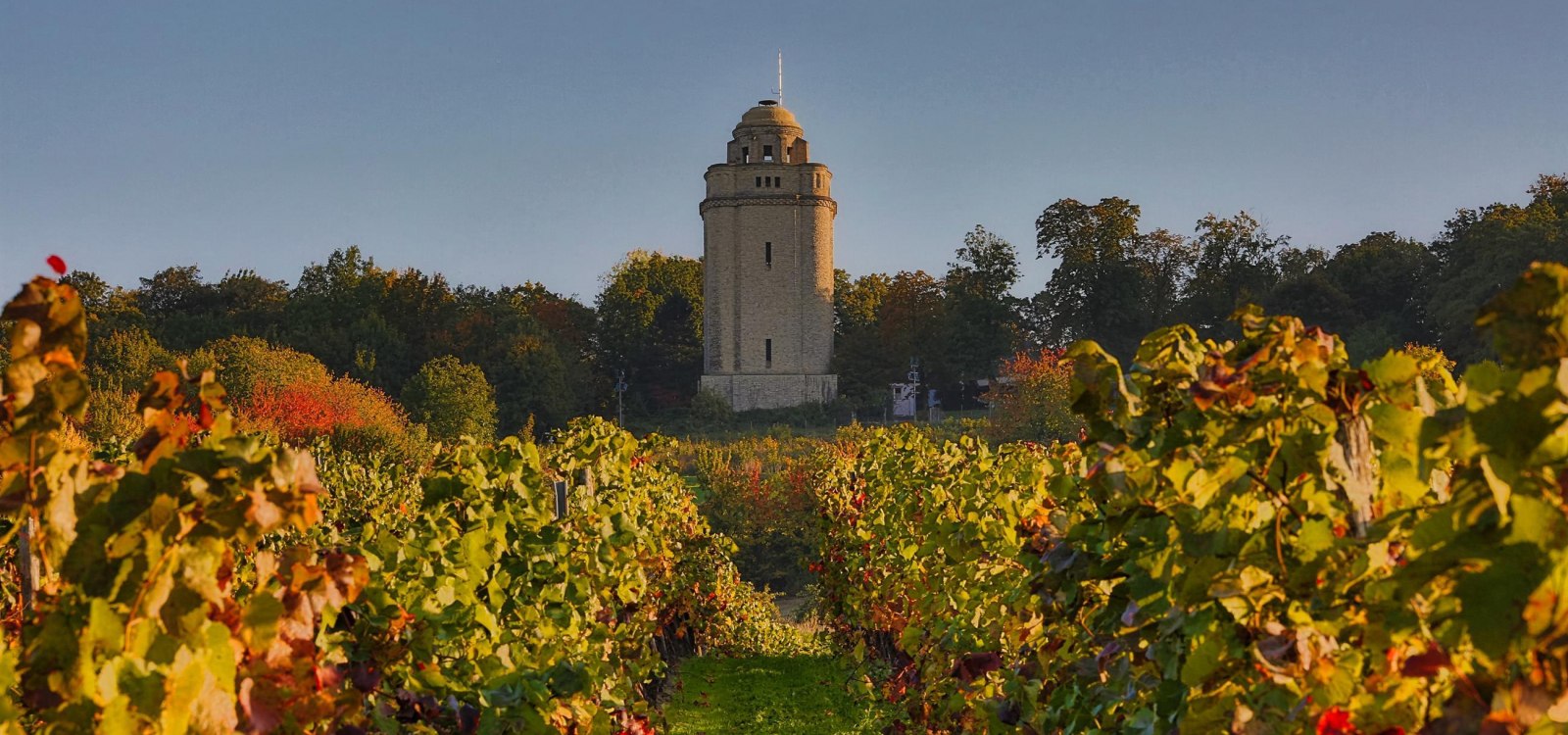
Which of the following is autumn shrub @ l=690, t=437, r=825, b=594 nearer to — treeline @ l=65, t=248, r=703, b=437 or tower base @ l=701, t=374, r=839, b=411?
treeline @ l=65, t=248, r=703, b=437

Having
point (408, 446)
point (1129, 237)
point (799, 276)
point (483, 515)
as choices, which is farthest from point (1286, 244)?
point (483, 515)

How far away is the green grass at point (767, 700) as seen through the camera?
28.7 feet

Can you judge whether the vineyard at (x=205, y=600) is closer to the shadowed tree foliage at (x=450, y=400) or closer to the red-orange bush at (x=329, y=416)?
the red-orange bush at (x=329, y=416)

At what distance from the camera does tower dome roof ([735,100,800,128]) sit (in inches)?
1790

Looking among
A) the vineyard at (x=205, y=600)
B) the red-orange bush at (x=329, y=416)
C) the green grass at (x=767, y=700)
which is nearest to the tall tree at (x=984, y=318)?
the red-orange bush at (x=329, y=416)

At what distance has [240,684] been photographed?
184 cm

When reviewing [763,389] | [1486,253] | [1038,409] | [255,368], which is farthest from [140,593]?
[763,389]

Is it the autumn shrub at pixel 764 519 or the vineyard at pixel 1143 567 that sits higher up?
the vineyard at pixel 1143 567

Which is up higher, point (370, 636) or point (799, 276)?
point (799, 276)

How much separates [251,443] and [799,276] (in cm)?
4378

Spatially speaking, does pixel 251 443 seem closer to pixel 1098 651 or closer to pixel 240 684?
pixel 240 684

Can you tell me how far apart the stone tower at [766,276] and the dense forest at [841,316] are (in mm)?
2621

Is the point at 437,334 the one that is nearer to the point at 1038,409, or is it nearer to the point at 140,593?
the point at 1038,409

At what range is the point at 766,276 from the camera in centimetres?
4512
